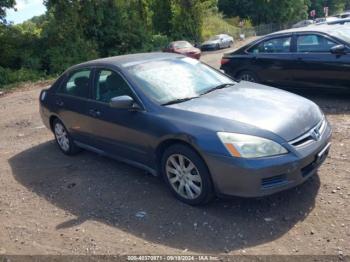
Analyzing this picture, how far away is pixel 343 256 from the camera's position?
3344 mm

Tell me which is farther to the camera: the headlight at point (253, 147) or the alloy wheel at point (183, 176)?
the alloy wheel at point (183, 176)

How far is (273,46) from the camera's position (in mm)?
8578

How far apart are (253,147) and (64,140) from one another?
141 inches

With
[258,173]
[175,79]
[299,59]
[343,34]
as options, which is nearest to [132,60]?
[175,79]

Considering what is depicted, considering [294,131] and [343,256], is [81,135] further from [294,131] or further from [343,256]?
[343,256]

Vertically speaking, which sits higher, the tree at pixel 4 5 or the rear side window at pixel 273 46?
the tree at pixel 4 5

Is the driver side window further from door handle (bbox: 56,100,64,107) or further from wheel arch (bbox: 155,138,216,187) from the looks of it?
door handle (bbox: 56,100,64,107)

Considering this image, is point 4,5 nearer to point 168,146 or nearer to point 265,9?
point 168,146

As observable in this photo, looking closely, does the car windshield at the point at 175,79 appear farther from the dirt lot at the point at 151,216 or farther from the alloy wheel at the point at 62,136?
the alloy wheel at the point at 62,136

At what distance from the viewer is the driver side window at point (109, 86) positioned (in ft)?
16.3

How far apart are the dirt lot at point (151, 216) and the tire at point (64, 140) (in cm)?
39

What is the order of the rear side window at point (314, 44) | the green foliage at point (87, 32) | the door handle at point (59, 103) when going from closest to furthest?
the door handle at point (59, 103) < the rear side window at point (314, 44) < the green foliage at point (87, 32)

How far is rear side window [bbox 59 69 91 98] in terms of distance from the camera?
563cm

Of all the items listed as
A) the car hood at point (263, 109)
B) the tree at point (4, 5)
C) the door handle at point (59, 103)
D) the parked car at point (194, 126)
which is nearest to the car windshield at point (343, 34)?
the parked car at point (194, 126)
